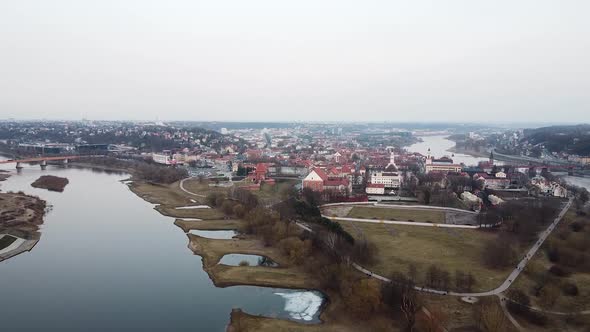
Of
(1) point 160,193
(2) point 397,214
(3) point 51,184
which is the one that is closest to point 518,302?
(2) point 397,214

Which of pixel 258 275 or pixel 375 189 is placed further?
pixel 375 189

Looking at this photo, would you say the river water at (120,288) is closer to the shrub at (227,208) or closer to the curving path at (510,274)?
the curving path at (510,274)

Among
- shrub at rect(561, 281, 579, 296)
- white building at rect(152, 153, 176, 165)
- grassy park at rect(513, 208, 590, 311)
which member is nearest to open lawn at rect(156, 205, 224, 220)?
grassy park at rect(513, 208, 590, 311)

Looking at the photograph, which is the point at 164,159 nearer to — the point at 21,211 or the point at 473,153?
the point at 21,211

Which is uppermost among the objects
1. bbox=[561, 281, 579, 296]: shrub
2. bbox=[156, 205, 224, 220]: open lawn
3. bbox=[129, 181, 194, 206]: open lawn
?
bbox=[561, 281, 579, 296]: shrub

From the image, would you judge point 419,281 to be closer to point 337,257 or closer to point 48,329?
point 337,257

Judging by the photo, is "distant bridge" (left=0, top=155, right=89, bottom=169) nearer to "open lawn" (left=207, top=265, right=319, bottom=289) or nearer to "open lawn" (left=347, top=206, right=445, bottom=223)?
"open lawn" (left=347, top=206, right=445, bottom=223)

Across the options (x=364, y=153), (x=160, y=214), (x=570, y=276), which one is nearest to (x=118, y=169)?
(x=160, y=214)
